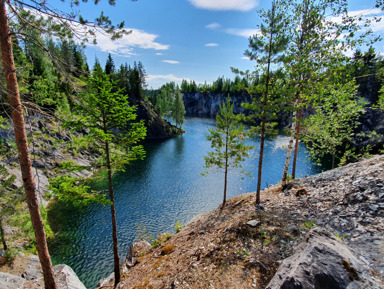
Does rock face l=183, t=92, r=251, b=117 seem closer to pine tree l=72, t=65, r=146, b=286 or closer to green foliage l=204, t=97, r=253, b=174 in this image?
green foliage l=204, t=97, r=253, b=174

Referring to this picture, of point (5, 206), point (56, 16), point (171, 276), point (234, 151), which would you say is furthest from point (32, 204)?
point (234, 151)

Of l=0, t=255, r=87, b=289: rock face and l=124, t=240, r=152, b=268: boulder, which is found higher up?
l=0, t=255, r=87, b=289: rock face

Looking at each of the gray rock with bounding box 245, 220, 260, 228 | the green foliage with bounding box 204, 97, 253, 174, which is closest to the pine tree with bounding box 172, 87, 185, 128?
the green foliage with bounding box 204, 97, 253, 174

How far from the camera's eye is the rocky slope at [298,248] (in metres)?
4.20

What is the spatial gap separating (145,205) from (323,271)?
24.0 meters

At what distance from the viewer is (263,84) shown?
12.7 m

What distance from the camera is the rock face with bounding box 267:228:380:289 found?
12.9 ft

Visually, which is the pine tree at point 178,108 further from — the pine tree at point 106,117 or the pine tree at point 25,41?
the pine tree at point 25,41

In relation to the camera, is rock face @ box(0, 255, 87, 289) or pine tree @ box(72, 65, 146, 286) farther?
rock face @ box(0, 255, 87, 289)

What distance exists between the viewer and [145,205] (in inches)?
1005

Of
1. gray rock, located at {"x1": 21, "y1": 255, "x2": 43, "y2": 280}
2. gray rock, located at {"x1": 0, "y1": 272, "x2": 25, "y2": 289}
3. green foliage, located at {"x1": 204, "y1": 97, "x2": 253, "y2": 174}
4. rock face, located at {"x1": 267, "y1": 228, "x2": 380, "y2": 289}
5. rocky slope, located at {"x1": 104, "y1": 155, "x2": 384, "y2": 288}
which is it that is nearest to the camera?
rock face, located at {"x1": 267, "y1": 228, "x2": 380, "y2": 289}

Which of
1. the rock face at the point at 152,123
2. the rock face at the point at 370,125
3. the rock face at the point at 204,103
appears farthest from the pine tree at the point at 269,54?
the rock face at the point at 204,103

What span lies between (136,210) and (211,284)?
1931 centimetres

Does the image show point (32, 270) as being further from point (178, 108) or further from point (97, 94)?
point (178, 108)
